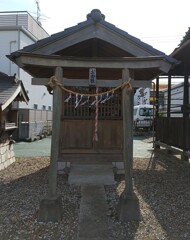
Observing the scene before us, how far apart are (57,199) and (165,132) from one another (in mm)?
9129

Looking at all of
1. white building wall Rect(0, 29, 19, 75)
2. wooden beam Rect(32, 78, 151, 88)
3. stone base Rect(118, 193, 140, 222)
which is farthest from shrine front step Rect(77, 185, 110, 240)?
white building wall Rect(0, 29, 19, 75)

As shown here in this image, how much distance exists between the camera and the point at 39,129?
22.7 meters

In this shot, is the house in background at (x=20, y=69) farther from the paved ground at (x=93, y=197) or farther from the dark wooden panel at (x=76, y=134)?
the paved ground at (x=93, y=197)

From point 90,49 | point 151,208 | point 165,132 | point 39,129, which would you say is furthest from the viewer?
point 39,129

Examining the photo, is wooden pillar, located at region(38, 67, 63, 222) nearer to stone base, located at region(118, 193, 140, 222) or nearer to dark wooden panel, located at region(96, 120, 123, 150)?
stone base, located at region(118, 193, 140, 222)

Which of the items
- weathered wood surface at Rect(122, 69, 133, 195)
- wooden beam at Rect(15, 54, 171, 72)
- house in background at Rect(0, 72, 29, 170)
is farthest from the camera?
house in background at Rect(0, 72, 29, 170)

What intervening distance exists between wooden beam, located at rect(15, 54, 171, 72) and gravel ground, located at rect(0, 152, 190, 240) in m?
2.54

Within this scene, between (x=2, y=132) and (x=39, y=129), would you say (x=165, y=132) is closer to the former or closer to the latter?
(x=2, y=132)

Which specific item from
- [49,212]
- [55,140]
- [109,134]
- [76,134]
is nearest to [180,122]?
[109,134]

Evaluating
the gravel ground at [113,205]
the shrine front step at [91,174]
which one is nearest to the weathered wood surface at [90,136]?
the shrine front step at [91,174]

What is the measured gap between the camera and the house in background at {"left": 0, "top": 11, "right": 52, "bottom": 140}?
65.2 ft

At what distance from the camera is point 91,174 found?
314 inches

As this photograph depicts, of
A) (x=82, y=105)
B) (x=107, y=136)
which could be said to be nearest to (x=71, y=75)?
(x=82, y=105)

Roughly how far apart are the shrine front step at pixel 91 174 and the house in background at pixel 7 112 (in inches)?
99.1
